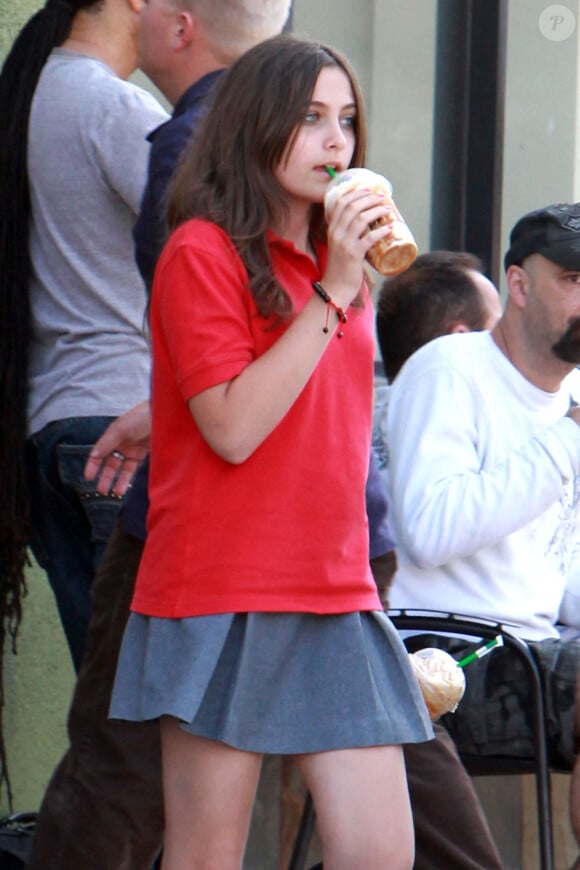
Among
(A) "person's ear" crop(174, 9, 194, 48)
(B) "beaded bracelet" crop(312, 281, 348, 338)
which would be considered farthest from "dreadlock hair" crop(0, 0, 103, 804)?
(B) "beaded bracelet" crop(312, 281, 348, 338)

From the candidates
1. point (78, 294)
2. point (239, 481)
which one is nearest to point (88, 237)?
point (78, 294)

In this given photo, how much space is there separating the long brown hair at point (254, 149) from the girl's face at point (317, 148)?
0.04ft

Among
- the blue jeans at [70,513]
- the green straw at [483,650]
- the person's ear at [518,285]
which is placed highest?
the person's ear at [518,285]

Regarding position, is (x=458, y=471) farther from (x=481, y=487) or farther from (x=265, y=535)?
(x=265, y=535)

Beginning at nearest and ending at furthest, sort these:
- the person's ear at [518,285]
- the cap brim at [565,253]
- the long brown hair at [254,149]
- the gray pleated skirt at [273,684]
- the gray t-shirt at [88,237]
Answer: the gray pleated skirt at [273,684] < the long brown hair at [254,149] < the gray t-shirt at [88,237] < the cap brim at [565,253] < the person's ear at [518,285]

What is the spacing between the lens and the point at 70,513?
299cm

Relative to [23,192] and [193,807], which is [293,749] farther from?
[23,192]

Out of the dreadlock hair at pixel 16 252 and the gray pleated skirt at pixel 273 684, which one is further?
the dreadlock hair at pixel 16 252

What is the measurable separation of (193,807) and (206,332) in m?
0.65

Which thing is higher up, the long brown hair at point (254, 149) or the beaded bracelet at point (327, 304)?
the long brown hair at point (254, 149)

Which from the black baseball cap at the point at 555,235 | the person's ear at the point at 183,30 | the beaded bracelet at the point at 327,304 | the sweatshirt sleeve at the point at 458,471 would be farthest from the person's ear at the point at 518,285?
the beaded bracelet at the point at 327,304

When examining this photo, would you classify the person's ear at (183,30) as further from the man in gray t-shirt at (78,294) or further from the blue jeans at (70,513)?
the blue jeans at (70,513)

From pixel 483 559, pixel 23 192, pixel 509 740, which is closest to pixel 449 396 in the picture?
pixel 483 559

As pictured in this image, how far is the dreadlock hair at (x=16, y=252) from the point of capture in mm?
2996
